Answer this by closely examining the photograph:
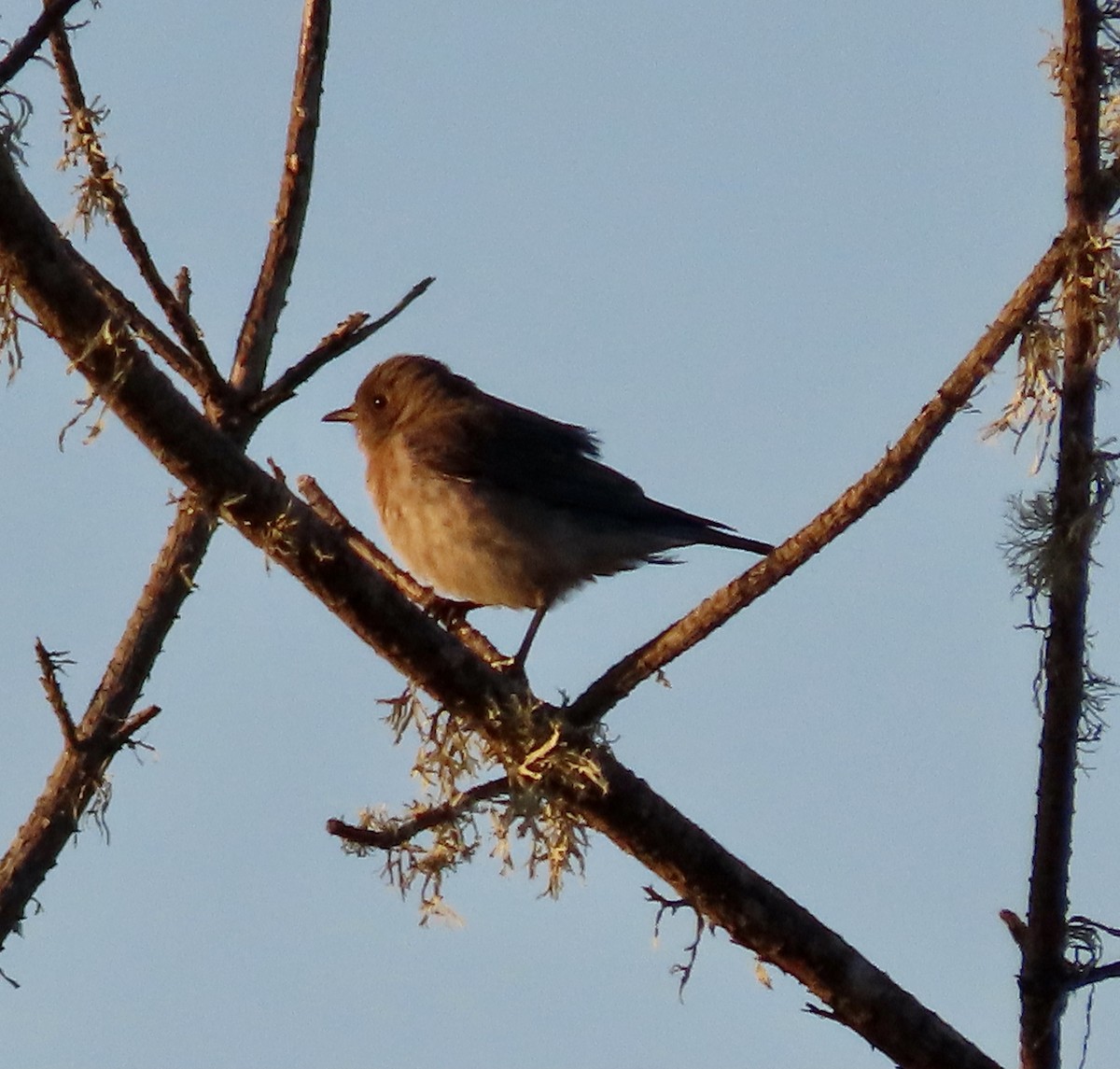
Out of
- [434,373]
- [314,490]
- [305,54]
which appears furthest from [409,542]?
[305,54]

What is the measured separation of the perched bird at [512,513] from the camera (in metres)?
6.80

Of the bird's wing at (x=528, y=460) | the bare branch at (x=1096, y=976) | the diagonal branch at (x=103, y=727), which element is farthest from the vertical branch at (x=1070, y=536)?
the bird's wing at (x=528, y=460)

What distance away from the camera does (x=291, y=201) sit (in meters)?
4.50

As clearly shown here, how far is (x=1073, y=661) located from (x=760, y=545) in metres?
3.24

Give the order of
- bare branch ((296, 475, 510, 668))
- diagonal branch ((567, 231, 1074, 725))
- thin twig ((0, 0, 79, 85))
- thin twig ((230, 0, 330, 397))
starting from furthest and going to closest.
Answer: bare branch ((296, 475, 510, 668))
thin twig ((230, 0, 330, 397))
diagonal branch ((567, 231, 1074, 725))
thin twig ((0, 0, 79, 85))

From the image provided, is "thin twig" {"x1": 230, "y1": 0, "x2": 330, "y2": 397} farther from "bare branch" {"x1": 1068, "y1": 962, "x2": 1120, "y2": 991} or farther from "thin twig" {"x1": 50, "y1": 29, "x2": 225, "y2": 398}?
"bare branch" {"x1": 1068, "y1": 962, "x2": 1120, "y2": 991}

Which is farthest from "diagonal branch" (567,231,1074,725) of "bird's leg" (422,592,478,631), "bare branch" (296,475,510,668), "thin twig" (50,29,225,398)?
"bird's leg" (422,592,478,631)

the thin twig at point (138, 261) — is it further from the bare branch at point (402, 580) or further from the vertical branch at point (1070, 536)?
the vertical branch at point (1070, 536)

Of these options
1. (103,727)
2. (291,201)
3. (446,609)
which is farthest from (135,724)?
(446,609)

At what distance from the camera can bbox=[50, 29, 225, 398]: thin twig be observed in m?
3.93

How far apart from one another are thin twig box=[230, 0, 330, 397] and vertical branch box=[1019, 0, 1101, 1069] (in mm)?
2005

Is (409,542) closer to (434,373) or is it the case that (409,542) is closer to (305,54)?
(434,373)

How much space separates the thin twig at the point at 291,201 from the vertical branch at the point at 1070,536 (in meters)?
2.00

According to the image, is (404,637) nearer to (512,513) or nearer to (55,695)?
(55,695)
